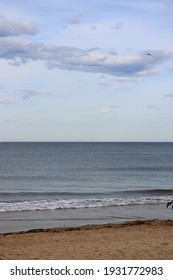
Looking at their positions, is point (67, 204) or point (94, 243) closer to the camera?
point (94, 243)

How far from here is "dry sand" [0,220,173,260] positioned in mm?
12172

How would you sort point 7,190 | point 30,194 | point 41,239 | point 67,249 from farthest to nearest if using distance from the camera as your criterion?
point 7,190 → point 30,194 → point 41,239 → point 67,249

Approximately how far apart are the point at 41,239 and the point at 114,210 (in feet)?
30.3

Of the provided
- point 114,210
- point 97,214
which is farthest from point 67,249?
point 114,210

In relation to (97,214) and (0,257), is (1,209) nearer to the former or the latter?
(97,214)

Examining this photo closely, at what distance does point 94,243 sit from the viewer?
14.2 meters

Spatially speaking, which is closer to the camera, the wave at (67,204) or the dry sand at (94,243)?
the dry sand at (94,243)

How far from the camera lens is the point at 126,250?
41.9ft

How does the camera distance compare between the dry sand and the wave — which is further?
the wave

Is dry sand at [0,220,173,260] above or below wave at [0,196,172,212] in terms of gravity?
below

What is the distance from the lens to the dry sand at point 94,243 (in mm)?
12172

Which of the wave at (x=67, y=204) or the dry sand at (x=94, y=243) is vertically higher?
the wave at (x=67, y=204)

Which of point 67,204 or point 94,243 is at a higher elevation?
point 67,204
